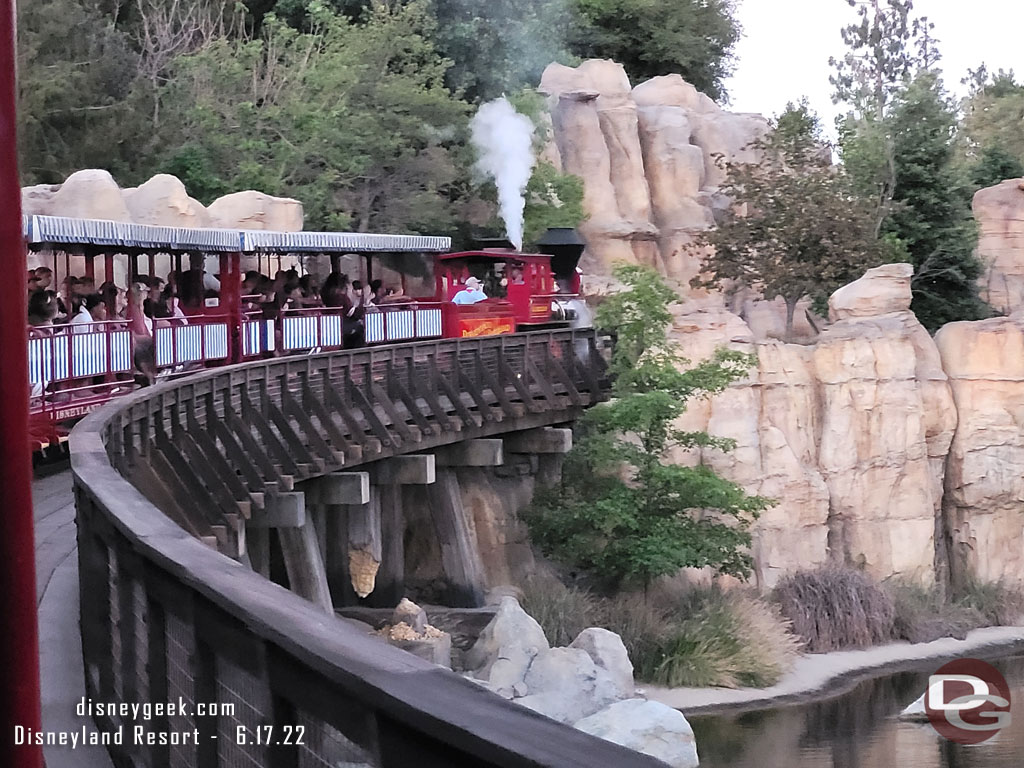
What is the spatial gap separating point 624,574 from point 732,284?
15302 mm

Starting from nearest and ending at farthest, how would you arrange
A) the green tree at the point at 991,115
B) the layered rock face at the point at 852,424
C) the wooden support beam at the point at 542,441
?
the wooden support beam at the point at 542,441
the layered rock face at the point at 852,424
the green tree at the point at 991,115

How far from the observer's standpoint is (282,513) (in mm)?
16078

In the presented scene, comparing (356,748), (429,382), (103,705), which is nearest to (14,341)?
(356,748)

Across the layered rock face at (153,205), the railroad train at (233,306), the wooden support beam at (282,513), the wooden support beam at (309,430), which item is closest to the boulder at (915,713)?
the railroad train at (233,306)

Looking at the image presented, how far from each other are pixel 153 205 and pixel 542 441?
8.39m

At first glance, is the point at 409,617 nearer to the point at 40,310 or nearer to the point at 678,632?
the point at 678,632

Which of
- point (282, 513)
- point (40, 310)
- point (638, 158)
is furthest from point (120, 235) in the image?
point (638, 158)

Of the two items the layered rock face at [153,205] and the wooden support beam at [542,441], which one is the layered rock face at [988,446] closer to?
the wooden support beam at [542,441]

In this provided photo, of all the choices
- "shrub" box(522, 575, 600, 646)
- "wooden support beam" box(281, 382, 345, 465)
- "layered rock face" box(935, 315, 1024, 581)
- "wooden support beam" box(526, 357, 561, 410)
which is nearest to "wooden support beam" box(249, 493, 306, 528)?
"wooden support beam" box(281, 382, 345, 465)

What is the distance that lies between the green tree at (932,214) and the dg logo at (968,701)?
43.4 feet

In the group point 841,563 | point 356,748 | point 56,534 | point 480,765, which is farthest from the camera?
point 841,563

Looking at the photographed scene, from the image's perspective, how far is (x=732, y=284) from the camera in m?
38.5

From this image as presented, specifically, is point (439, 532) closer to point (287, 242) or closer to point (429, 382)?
point (429, 382)

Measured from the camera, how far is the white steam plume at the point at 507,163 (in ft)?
123
